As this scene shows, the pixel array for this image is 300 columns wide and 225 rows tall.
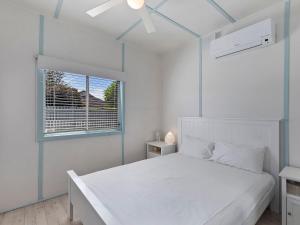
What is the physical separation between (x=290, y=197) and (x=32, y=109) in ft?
10.9

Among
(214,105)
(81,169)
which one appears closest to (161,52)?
(214,105)

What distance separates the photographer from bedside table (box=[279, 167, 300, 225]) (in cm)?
175

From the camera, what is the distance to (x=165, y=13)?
238 centimetres

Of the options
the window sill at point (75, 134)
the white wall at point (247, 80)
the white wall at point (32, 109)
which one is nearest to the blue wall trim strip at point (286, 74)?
the white wall at point (247, 80)

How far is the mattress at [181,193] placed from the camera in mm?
1250

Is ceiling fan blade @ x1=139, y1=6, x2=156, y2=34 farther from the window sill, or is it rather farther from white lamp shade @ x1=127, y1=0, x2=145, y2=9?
the window sill

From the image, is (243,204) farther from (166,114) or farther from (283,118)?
(166,114)

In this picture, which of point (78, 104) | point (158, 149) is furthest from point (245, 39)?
point (78, 104)

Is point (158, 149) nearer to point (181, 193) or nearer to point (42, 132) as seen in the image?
point (181, 193)

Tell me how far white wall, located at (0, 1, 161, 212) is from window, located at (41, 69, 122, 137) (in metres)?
0.18

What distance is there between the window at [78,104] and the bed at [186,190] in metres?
1.00

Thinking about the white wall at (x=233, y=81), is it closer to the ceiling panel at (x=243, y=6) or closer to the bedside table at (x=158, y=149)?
the ceiling panel at (x=243, y=6)

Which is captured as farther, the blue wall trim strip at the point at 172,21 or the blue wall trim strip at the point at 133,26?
the blue wall trim strip at the point at 172,21

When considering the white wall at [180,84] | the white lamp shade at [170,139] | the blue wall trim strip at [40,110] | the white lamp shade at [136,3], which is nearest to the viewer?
the white lamp shade at [136,3]
